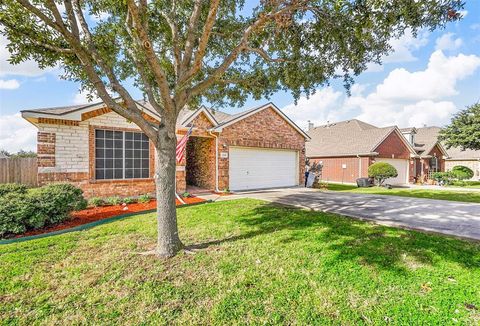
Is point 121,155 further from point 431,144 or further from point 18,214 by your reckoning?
point 431,144

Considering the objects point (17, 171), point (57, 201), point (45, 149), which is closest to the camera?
point (57, 201)

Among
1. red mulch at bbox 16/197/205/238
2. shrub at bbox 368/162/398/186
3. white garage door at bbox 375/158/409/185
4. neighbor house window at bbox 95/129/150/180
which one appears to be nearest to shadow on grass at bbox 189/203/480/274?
red mulch at bbox 16/197/205/238

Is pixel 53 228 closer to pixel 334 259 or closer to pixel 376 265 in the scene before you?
pixel 334 259

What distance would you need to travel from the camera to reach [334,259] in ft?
13.4

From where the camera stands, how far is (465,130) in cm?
2139

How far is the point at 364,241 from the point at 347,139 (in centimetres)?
2054

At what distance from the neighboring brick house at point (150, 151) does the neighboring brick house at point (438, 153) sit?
1820 cm

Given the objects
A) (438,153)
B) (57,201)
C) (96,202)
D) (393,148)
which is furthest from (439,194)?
(438,153)

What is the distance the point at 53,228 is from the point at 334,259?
22.7ft

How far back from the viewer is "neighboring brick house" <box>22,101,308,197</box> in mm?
8742

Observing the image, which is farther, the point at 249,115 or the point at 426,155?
the point at 426,155

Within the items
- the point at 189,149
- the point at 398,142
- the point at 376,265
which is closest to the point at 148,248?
the point at 376,265

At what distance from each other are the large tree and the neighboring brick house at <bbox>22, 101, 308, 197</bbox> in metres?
3.21

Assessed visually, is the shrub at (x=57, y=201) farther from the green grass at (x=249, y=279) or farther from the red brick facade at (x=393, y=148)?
the red brick facade at (x=393, y=148)
